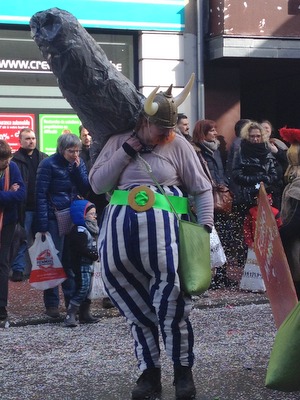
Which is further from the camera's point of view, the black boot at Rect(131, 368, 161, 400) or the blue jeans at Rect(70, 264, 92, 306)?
the blue jeans at Rect(70, 264, 92, 306)

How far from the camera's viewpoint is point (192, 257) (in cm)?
495

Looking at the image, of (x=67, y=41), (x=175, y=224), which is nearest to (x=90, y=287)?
(x=175, y=224)

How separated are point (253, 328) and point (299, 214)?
2385 mm

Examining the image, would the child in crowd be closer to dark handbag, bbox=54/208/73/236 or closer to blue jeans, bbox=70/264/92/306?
blue jeans, bbox=70/264/92/306

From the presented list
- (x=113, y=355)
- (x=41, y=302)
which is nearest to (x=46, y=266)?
(x=41, y=302)

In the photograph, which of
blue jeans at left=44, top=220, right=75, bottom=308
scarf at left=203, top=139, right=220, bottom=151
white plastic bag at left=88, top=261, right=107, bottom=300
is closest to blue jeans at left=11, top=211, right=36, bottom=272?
blue jeans at left=44, top=220, right=75, bottom=308

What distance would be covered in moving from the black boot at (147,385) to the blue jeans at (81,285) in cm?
247

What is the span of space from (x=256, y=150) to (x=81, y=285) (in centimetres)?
332

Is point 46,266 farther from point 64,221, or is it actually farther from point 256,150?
point 256,150

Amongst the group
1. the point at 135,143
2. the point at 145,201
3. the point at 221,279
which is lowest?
the point at 221,279

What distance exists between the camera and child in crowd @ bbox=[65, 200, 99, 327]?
7535mm

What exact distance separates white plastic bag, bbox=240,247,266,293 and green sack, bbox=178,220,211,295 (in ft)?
14.3

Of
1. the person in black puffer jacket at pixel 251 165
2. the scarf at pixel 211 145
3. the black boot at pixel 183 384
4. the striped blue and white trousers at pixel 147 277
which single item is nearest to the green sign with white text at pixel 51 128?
the scarf at pixel 211 145

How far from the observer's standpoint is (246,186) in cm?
986
